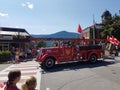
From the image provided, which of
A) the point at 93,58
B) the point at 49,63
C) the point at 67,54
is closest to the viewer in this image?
the point at 49,63

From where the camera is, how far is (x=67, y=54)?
19.0 metres

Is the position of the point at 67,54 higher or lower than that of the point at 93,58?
higher

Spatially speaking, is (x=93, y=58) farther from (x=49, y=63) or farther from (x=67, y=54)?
(x=49, y=63)

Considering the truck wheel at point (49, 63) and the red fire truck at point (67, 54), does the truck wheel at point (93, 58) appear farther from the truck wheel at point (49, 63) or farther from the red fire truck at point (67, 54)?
the truck wheel at point (49, 63)

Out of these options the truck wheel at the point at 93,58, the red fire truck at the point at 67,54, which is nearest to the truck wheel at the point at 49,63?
the red fire truck at the point at 67,54

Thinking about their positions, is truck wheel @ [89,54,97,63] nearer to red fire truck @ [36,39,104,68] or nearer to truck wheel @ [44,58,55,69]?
red fire truck @ [36,39,104,68]

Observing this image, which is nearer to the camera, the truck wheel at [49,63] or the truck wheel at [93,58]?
the truck wheel at [49,63]

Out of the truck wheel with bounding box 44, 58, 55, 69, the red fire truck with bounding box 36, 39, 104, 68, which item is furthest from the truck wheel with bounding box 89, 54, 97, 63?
the truck wheel with bounding box 44, 58, 55, 69

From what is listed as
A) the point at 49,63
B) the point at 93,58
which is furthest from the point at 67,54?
the point at 93,58

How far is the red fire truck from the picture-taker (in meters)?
18.0

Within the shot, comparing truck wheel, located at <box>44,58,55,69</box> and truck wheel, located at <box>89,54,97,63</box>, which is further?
truck wheel, located at <box>89,54,97,63</box>

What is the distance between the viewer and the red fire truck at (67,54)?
18.0 metres

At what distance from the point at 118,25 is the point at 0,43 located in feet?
83.3

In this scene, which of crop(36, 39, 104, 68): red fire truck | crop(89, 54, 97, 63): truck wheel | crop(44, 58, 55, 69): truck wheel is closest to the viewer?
crop(44, 58, 55, 69): truck wheel
